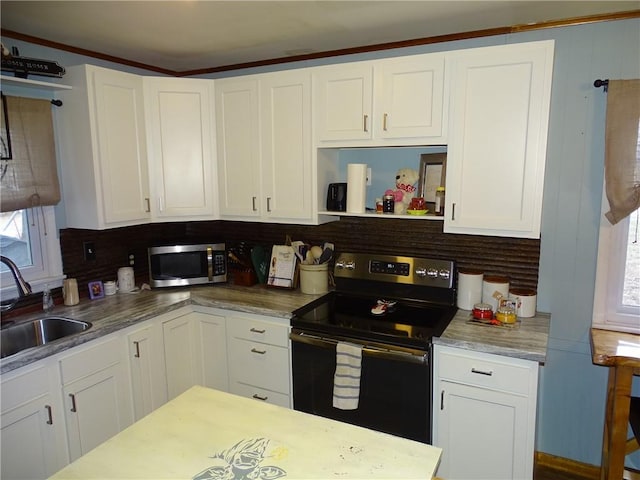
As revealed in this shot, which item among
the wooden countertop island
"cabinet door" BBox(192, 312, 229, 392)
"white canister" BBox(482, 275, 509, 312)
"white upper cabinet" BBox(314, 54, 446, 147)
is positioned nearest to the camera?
the wooden countertop island

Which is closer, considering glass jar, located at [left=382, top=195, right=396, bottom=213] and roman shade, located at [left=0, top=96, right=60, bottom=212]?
roman shade, located at [left=0, top=96, right=60, bottom=212]

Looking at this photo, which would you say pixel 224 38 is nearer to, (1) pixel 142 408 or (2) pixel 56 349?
(2) pixel 56 349

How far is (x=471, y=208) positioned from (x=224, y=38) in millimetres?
1670

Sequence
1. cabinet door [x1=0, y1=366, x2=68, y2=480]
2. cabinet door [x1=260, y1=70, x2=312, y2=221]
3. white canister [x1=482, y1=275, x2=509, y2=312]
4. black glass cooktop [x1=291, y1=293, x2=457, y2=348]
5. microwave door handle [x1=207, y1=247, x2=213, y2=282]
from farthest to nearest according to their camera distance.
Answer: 1. microwave door handle [x1=207, y1=247, x2=213, y2=282]
2. cabinet door [x1=260, y1=70, x2=312, y2=221]
3. white canister [x1=482, y1=275, x2=509, y2=312]
4. black glass cooktop [x1=291, y1=293, x2=457, y2=348]
5. cabinet door [x1=0, y1=366, x2=68, y2=480]

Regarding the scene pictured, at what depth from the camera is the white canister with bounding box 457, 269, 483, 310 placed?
244 cm

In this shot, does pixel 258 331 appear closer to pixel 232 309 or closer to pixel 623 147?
pixel 232 309

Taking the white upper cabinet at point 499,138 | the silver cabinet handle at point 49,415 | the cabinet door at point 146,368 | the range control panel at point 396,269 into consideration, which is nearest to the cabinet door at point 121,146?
the cabinet door at point 146,368

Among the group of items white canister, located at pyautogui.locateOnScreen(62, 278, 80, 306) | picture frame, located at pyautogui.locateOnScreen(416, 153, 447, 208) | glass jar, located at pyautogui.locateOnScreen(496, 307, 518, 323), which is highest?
picture frame, located at pyautogui.locateOnScreen(416, 153, 447, 208)

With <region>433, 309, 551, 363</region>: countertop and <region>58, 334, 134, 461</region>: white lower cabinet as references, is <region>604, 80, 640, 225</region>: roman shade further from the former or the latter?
<region>58, 334, 134, 461</region>: white lower cabinet

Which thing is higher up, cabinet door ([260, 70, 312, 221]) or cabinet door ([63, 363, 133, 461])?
cabinet door ([260, 70, 312, 221])

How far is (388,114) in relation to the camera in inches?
93.0

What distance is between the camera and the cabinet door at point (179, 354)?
8.57 ft

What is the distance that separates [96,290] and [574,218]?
9.24 ft

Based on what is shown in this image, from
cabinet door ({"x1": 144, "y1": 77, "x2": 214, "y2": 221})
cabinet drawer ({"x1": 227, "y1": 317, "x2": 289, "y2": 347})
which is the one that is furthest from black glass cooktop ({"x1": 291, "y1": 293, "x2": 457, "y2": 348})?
cabinet door ({"x1": 144, "y1": 77, "x2": 214, "y2": 221})
